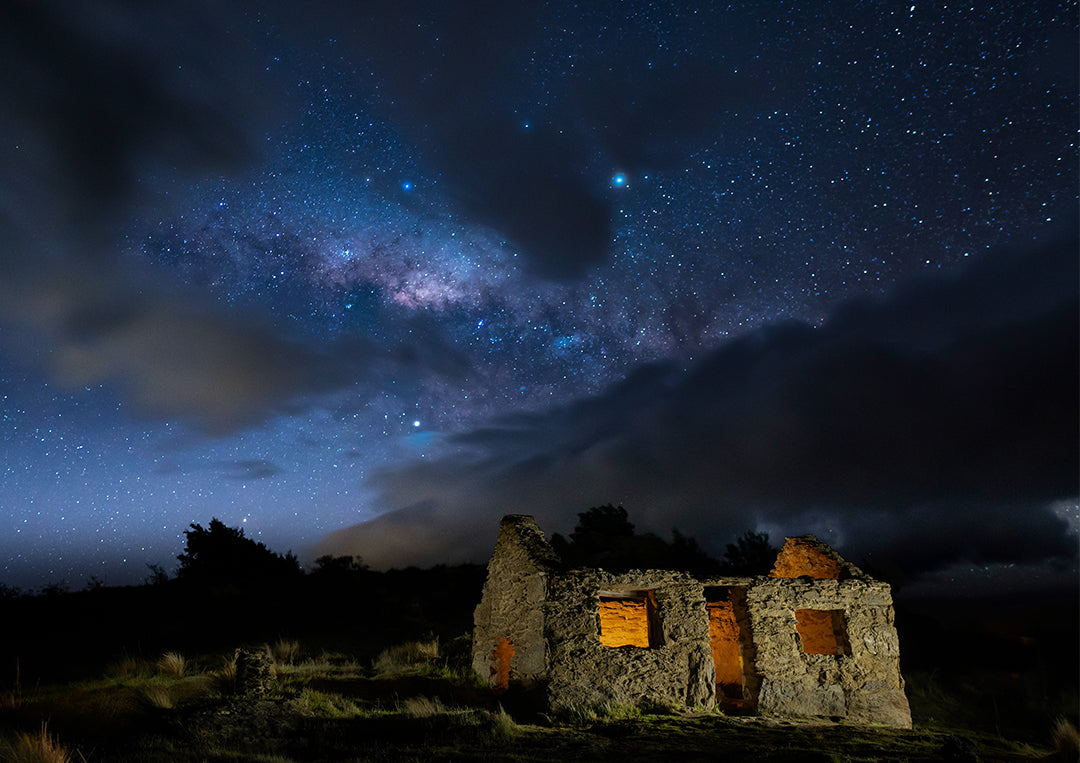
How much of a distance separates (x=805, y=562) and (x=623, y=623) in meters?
5.86

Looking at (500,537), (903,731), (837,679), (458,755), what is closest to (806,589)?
(837,679)

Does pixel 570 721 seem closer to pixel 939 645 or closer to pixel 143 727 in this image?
pixel 143 727

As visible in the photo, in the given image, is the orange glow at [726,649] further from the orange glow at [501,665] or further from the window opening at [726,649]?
the orange glow at [501,665]

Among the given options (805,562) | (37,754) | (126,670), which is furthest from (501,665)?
(126,670)

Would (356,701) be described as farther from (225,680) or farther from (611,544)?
(611,544)

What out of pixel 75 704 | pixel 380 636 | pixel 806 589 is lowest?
pixel 380 636

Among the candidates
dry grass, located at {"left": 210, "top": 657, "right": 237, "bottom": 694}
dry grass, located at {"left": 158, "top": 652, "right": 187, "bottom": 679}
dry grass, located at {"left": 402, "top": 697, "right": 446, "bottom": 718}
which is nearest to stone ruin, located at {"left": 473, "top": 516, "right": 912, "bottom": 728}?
dry grass, located at {"left": 402, "top": 697, "right": 446, "bottom": 718}

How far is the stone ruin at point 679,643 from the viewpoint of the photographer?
42.8ft

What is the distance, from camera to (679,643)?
13656 mm

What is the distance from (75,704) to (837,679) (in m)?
16.6

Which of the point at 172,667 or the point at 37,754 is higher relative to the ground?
the point at 37,754

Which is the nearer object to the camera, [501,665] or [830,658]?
[830,658]

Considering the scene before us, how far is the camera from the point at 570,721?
12.0 metres

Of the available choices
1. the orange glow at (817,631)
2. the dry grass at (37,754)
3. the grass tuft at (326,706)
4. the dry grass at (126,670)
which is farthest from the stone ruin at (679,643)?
the dry grass at (126,670)
